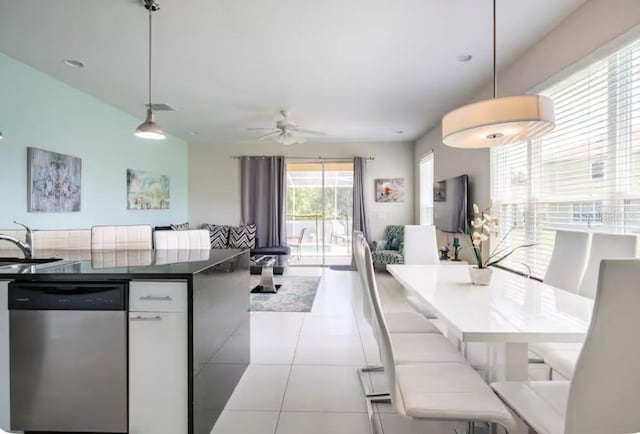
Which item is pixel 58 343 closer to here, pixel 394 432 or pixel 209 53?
pixel 394 432

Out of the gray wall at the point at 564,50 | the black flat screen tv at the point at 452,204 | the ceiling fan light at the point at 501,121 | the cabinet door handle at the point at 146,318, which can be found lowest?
the cabinet door handle at the point at 146,318

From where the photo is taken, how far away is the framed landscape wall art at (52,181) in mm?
3611

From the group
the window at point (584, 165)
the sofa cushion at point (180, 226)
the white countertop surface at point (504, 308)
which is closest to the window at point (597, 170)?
the window at point (584, 165)

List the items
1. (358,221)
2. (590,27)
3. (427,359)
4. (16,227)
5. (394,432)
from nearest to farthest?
(427,359) → (394,432) → (590,27) → (16,227) → (358,221)

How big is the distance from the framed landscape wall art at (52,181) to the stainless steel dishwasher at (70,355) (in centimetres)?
265

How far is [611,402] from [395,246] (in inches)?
229

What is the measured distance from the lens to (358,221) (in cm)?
732

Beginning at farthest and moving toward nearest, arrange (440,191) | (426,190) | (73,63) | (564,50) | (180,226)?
1. (426,190)
2. (180,226)
3. (440,191)
4. (73,63)
5. (564,50)

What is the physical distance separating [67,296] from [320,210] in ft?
20.6

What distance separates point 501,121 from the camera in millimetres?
1651

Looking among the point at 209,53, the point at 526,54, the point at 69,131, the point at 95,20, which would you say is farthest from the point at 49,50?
the point at 526,54

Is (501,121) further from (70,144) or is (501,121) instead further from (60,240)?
(70,144)

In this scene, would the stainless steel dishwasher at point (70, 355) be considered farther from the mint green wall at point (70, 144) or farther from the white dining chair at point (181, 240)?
the mint green wall at point (70, 144)

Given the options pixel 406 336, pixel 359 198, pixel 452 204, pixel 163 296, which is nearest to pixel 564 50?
pixel 452 204
